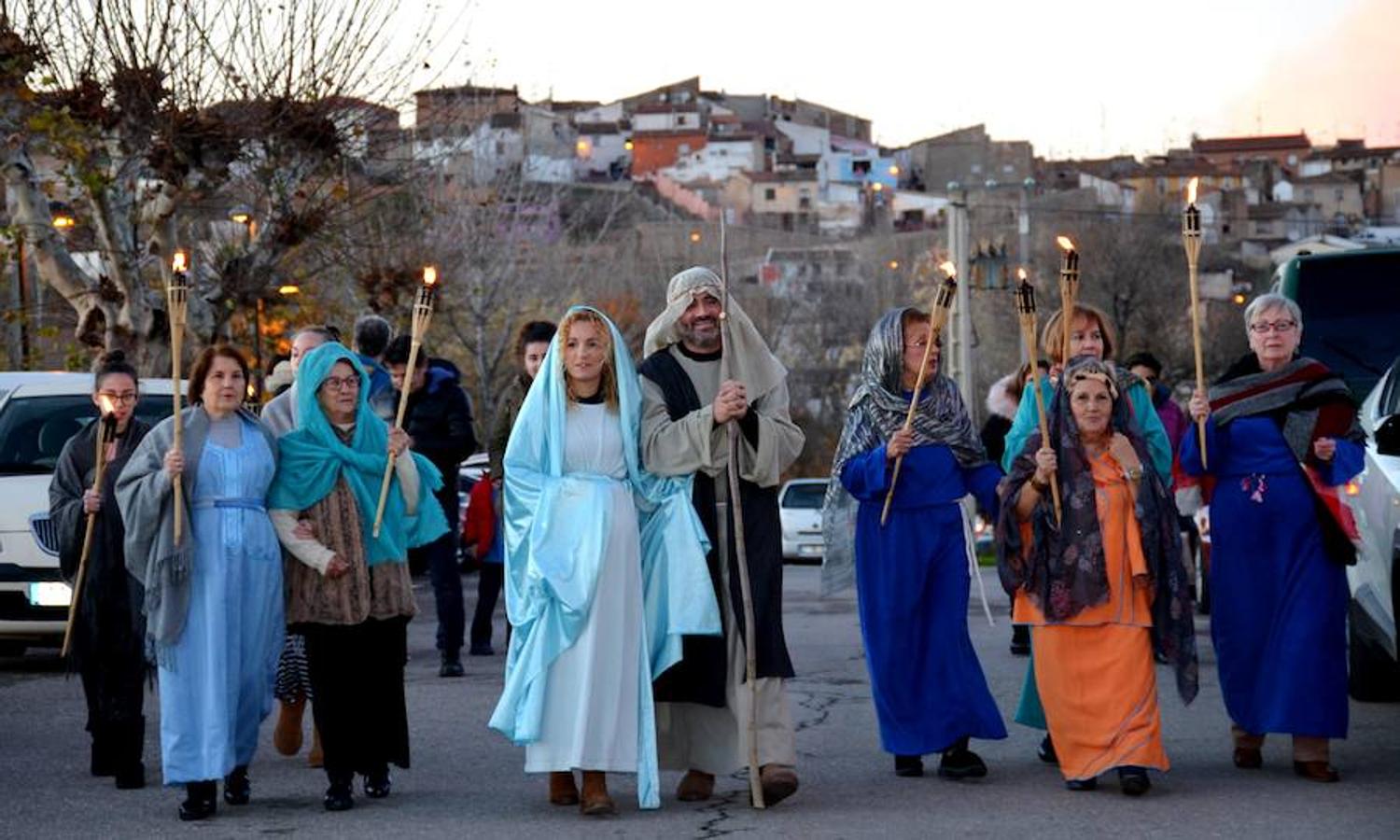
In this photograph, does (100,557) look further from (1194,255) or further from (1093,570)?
(1194,255)

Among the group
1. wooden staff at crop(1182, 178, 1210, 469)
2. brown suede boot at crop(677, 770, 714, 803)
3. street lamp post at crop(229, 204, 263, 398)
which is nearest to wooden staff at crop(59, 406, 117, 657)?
brown suede boot at crop(677, 770, 714, 803)

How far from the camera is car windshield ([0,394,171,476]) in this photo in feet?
51.7

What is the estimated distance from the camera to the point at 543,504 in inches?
372

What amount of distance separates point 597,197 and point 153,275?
59287mm

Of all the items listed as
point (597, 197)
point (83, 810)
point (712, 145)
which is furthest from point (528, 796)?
point (712, 145)

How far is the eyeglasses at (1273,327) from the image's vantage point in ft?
34.1

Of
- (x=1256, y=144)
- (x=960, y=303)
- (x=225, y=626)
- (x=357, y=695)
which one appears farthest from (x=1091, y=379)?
(x=1256, y=144)

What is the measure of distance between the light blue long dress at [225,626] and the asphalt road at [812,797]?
0.29 m

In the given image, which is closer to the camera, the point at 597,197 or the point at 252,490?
the point at 252,490

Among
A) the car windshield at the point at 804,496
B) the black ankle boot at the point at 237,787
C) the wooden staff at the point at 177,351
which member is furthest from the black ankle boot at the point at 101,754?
the car windshield at the point at 804,496

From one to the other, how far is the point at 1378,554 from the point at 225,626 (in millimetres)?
5098

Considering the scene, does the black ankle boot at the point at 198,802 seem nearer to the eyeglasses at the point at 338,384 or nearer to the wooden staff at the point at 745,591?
the eyeglasses at the point at 338,384

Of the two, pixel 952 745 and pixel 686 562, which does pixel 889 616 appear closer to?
pixel 952 745

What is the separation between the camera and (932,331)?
10078 millimetres
